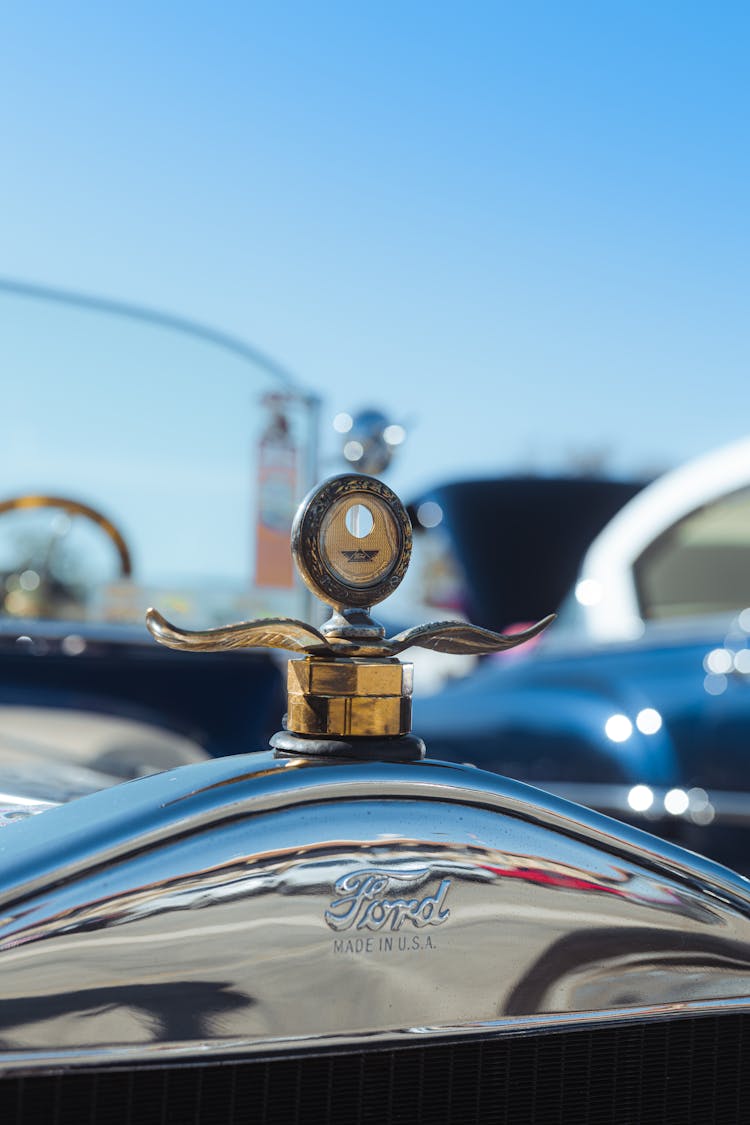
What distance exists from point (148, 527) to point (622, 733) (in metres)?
1.23

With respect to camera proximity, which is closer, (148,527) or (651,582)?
(148,527)

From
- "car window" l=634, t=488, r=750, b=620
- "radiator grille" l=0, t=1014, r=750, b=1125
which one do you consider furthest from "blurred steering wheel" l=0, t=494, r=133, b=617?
"radiator grille" l=0, t=1014, r=750, b=1125

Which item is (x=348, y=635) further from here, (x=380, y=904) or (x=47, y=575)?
(x=47, y=575)

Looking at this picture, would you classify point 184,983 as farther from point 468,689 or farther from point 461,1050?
point 468,689

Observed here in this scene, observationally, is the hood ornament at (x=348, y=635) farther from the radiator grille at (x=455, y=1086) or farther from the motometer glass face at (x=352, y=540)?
the radiator grille at (x=455, y=1086)

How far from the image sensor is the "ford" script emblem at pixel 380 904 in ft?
3.26

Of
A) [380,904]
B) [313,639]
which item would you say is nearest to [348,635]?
[313,639]

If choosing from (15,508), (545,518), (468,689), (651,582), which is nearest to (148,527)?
(15,508)

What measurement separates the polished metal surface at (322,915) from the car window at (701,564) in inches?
83.6

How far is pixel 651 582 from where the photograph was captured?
3287mm

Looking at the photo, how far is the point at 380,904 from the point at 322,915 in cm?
5

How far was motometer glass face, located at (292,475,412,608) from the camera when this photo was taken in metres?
1.08

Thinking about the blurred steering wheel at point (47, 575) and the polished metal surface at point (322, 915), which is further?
the blurred steering wheel at point (47, 575)

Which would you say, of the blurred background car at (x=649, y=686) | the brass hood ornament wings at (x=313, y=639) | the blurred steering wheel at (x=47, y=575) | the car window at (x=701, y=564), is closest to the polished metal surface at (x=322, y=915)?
the brass hood ornament wings at (x=313, y=639)
